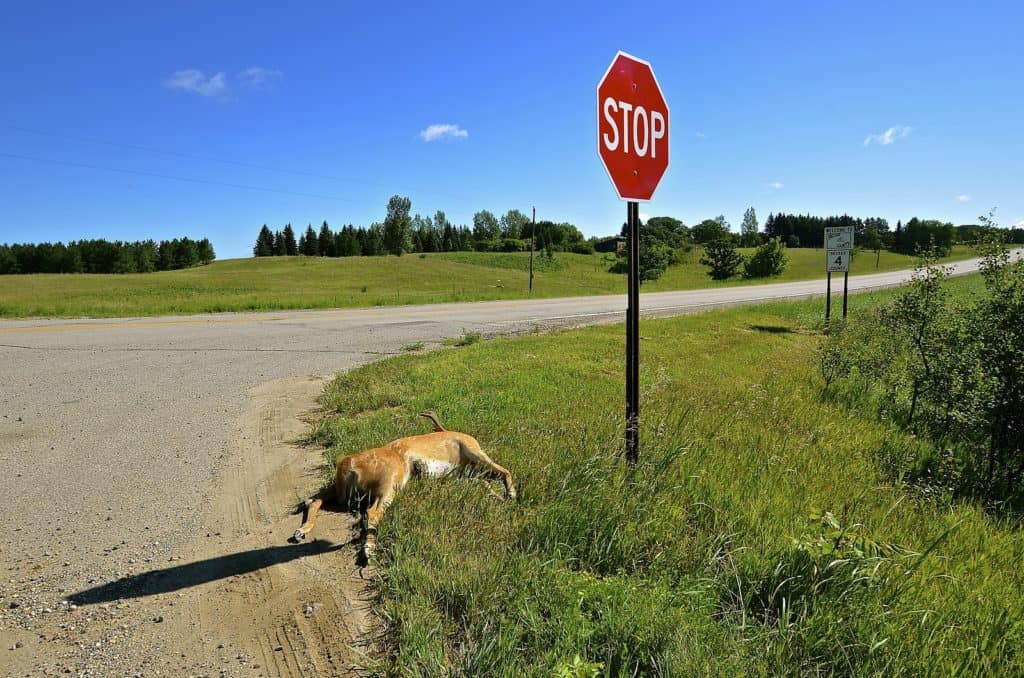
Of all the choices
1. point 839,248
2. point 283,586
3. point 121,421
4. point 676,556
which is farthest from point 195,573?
point 839,248

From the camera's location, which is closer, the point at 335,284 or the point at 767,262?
the point at 335,284

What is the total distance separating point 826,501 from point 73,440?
6.27 meters

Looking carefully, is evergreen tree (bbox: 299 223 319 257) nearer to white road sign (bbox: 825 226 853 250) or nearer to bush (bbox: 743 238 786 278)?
bush (bbox: 743 238 786 278)

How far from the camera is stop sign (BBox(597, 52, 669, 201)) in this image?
3.28 meters

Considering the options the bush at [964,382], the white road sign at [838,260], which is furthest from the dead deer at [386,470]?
the white road sign at [838,260]

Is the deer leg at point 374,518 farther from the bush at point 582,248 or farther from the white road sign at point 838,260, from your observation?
the bush at point 582,248

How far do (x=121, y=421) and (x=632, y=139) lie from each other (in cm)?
546

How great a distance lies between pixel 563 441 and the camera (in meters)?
4.55

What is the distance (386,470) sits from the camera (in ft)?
11.1

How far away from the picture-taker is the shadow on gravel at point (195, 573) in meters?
2.67

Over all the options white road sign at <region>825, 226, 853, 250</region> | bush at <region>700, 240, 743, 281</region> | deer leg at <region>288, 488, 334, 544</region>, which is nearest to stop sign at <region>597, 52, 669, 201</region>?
deer leg at <region>288, 488, 334, 544</region>

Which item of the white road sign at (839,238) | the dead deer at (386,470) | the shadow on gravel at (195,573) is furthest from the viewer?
the white road sign at (839,238)

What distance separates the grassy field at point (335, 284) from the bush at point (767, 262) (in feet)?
9.81

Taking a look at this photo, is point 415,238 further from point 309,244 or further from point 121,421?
point 121,421
